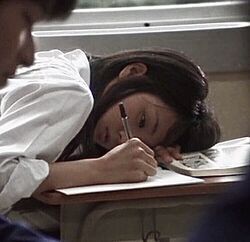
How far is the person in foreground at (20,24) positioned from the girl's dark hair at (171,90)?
1.19 m

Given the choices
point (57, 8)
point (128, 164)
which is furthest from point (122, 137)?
point (57, 8)

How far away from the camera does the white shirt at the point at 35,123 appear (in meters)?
1.56

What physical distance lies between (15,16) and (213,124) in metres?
1.45

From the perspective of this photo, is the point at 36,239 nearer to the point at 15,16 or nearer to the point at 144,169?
the point at 15,16

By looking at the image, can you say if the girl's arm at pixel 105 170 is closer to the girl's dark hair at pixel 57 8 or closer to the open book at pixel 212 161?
the open book at pixel 212 161

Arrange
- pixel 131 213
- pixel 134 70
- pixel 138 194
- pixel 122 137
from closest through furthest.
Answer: pixel 138 194
pixel 131 213
pixel 122 137
pixel 134 70

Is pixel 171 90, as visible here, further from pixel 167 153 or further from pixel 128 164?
pixel 128 164

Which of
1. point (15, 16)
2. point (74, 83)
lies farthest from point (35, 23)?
point (74, 83)

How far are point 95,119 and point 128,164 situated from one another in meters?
0.21

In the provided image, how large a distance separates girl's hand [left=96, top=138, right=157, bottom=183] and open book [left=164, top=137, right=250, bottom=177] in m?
0.09

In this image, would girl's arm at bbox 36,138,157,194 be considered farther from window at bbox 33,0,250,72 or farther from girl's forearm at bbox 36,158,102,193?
window at bbox 33,0,250,72

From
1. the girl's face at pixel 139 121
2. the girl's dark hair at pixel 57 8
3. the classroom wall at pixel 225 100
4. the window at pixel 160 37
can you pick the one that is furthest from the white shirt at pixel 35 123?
the girl's dark hair at pixel 57 8

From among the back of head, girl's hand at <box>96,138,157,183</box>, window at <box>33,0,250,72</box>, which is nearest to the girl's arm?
girl's hand at <box>96,138,157,183</box>

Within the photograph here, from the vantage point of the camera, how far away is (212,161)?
1.79m
